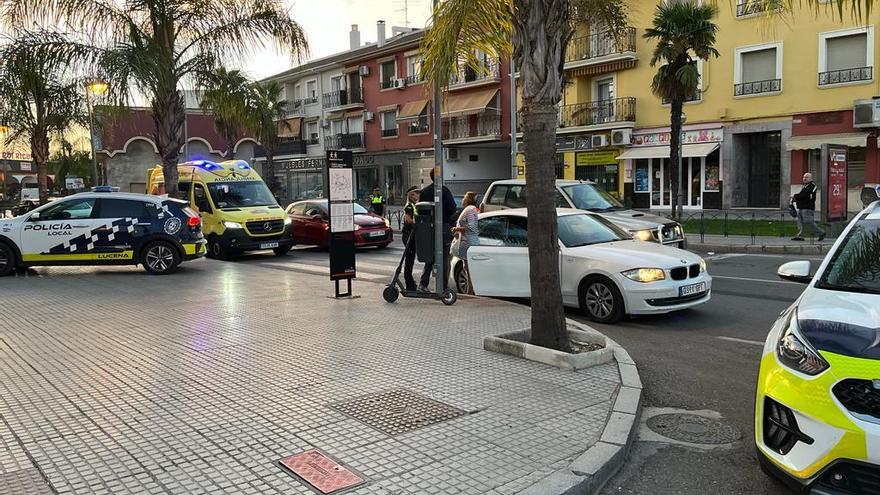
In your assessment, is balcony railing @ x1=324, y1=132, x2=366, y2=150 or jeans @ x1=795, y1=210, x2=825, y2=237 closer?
jeans @ x1=795, y1=210, x2=825, y2=237

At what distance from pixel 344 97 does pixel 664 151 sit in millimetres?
25536

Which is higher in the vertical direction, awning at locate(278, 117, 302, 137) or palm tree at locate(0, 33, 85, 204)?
awning at locate(278, 117, 302, 137)

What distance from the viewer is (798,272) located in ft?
15.5

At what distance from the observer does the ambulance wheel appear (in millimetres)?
13258

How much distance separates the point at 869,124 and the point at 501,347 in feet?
Result: 77.0

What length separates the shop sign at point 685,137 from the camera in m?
28.8

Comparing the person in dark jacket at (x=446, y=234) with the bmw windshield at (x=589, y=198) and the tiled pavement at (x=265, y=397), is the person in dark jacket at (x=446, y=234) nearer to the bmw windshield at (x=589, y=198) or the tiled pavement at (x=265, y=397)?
the tiled pavement at (x=265, y=397)

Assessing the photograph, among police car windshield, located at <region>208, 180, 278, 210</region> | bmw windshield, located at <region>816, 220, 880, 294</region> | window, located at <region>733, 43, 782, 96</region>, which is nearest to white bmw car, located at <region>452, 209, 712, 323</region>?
bmw windshield, located at <region>816, 220, 880, 294</region>

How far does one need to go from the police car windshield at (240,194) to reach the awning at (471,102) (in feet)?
67.7

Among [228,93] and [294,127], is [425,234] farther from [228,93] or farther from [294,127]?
[294,127]

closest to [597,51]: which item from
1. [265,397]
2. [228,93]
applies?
[228,93]

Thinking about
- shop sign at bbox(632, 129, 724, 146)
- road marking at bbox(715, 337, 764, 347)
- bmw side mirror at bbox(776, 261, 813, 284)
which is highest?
shop sign at bbox(632, 129, 724, 146)

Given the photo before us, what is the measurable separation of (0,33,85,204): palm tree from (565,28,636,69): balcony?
2148 centimetres

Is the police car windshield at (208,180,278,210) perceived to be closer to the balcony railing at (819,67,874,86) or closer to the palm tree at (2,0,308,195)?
the palm tree at (2,0,308,195)
